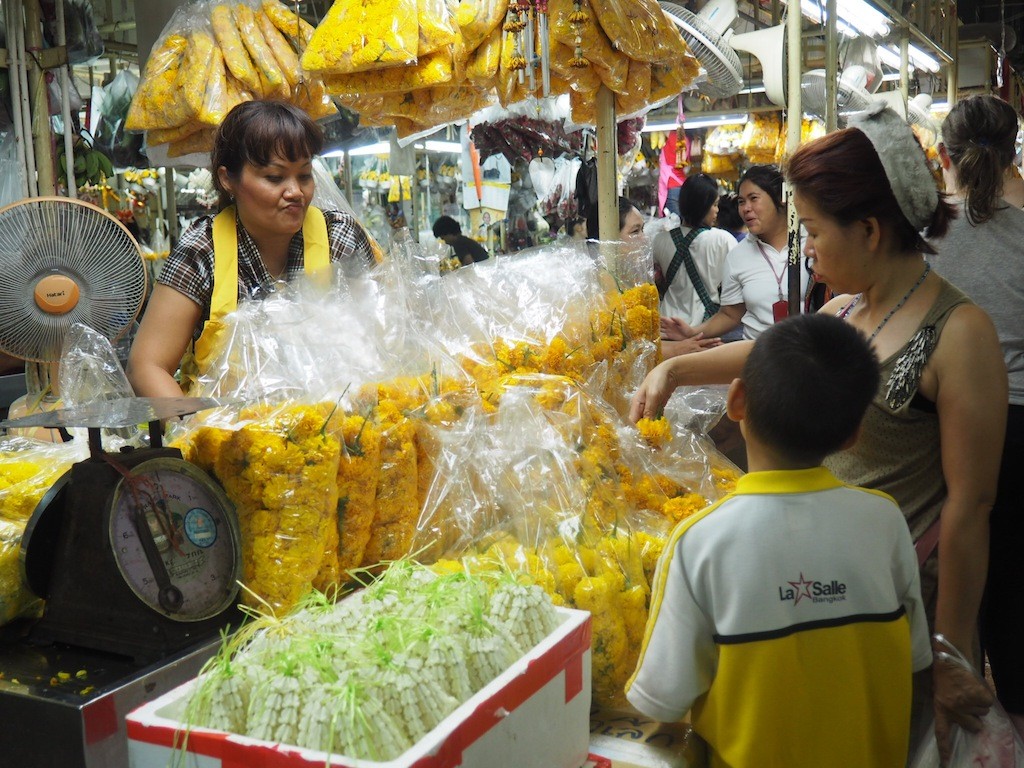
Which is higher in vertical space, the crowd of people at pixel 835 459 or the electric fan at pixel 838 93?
the electric fan at pixel 838 93

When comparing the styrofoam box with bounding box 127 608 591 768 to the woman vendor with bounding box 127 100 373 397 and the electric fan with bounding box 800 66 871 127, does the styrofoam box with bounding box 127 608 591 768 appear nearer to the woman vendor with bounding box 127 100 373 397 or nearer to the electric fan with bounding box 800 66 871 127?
the woman vendor with bounding box 127 100 373 397

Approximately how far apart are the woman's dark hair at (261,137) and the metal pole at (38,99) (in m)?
1.24

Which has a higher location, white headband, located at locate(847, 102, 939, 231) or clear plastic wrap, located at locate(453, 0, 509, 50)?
clear plastic wrap, located at locate(453, 0, 509, 50)

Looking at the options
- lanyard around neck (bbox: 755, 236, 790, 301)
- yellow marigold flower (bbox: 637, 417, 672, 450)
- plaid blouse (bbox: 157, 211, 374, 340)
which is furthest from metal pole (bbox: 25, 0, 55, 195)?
lanyard around neck (bbox: 755, 236, 790, 301)

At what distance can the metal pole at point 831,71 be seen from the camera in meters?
3.44

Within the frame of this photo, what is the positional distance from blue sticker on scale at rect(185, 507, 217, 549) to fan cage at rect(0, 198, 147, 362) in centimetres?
107

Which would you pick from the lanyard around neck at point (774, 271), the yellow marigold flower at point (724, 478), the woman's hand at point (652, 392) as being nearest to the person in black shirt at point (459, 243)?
the lanyard around neck at point (774, 271)

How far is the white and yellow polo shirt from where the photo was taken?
1151 mm

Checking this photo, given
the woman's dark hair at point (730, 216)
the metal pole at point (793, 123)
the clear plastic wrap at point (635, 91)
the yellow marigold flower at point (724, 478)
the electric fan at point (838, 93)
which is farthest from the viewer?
the woman's dark hair at point (730, 216)

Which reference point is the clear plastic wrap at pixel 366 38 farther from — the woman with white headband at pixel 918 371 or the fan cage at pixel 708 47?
the fan cage at pixel 708 47

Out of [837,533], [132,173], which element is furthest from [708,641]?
[132,173]

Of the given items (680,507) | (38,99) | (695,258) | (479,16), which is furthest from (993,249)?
(38,99)

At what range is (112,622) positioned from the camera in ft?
4.03

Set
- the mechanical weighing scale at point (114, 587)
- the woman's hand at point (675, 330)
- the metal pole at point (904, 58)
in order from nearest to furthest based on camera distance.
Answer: the mechanical weighing scale at point (114, 587), the woman's hand at point (675, 330), the metal pole at point (904, 58)
